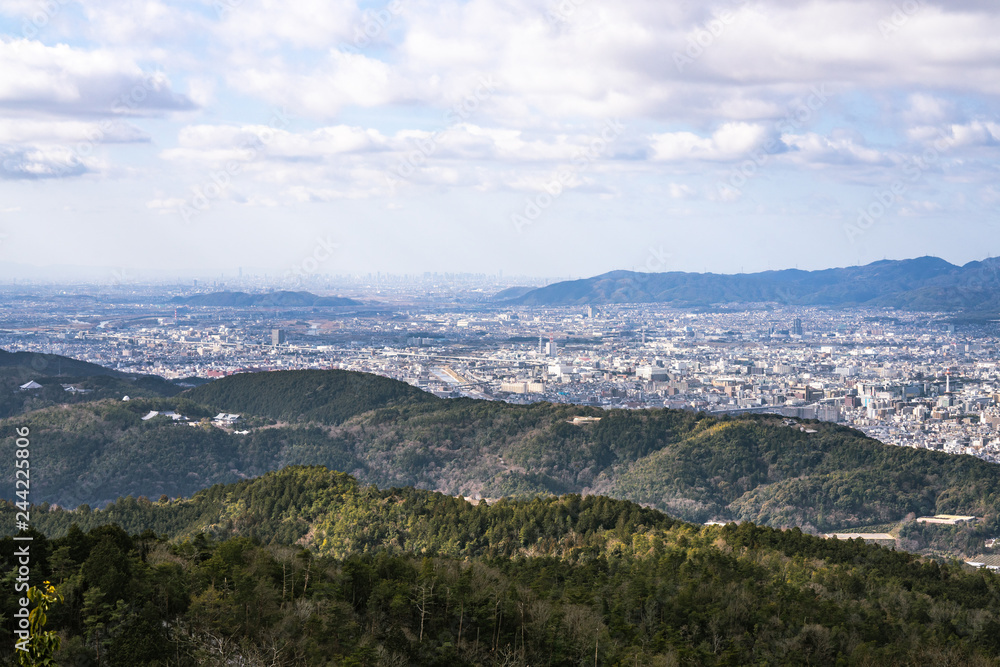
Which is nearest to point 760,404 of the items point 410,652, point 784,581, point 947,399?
point 947,399

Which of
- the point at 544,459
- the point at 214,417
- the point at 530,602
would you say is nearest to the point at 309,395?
the point at 214,417

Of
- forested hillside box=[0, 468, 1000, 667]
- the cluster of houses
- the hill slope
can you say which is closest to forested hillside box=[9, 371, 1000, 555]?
the cluster of houses

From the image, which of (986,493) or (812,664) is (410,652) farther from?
(986,493)

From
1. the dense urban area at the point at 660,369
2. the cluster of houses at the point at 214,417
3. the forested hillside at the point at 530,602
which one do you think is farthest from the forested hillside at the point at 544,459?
the forested hillside at the point at 530,602

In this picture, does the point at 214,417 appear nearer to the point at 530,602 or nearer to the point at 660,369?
the point at 530,602

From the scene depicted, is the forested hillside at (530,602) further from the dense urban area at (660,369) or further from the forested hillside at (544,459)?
the dense urban area at (660,369)

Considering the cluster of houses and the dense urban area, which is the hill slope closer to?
the cluster of houses
